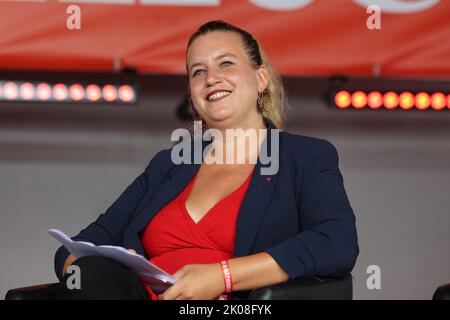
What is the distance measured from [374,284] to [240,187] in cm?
131

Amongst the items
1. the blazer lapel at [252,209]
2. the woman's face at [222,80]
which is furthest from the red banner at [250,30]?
the blazer lapel at [252,209]

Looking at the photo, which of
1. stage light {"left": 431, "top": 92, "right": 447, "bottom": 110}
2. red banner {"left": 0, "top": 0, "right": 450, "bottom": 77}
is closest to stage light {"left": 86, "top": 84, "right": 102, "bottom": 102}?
red banner {"left": 0, "top": 0, "right": 450, "bottom": 77}

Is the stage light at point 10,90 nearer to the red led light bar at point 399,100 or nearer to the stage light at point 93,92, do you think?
the stage light at point 93,92

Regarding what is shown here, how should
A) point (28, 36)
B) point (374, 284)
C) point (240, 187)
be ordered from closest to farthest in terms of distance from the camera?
1. point (240, 187)
2. point (28, 36)
3. point (374, 284)

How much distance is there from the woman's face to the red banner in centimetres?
56

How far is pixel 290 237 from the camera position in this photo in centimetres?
157

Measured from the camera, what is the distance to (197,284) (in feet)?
4.49

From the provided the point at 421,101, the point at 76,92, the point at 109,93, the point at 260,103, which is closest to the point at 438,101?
the point at 421,101

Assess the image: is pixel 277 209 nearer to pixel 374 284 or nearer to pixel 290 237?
pixel 290 237

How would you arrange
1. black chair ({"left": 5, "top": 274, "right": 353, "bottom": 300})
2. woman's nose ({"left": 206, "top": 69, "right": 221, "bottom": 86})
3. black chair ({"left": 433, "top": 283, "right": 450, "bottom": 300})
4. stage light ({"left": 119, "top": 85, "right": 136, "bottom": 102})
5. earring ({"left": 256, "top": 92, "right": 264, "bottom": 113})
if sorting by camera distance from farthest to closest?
1. stage light ({"left": 119, "top": 85, "right": 136, "bottom": 102})
2. earring ({"left": 256, "top": 92, "right": 264, "bottom": 113})
3. woman's nose ({"left": 206, "top": 69, "right": 221, "bottom": 86})
4. black chair ({"left": 433, "top": 283, "right": 450, "bottom": 300})
5. black chair ({"left": 5, "top": 274, "right": 353, "bottom": 300})

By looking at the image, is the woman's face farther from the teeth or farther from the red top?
the red top

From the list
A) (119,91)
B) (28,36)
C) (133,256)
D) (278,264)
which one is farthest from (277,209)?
(28,36)

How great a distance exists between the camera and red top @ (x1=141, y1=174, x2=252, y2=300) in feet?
5.23

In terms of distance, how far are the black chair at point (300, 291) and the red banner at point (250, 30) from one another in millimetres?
1034
